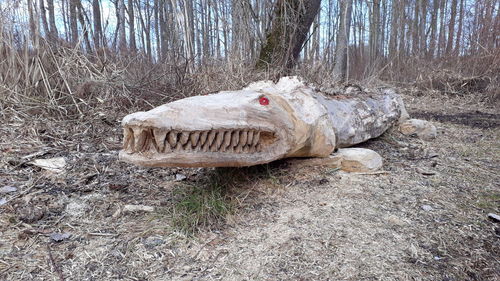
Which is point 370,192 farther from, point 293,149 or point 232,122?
point 232,122

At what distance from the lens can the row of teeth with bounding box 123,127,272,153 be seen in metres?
1.59

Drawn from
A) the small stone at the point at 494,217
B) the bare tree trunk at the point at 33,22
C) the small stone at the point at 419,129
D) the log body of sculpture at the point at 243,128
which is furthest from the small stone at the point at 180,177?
the small stone at the point at 419,129

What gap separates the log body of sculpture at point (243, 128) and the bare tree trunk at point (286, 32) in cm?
201

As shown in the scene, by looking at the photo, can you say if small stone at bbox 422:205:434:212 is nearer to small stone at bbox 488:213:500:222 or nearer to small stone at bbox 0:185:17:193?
small stone at bbox 488:213:500:222

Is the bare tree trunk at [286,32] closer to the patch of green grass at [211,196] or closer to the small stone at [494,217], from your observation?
the patch of green grass at [211,196]

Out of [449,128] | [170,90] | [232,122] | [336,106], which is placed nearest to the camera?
[232,122]

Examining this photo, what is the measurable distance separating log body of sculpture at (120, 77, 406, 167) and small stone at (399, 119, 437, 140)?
1273 mm

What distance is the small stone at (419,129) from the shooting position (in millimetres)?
3828

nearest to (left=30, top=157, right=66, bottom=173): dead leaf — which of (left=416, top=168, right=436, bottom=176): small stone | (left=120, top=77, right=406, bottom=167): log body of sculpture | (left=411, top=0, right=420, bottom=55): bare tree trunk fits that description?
(left=120, top=77, right=406, bottom=167): log body of sculpture

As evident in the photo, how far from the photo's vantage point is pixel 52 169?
7.77 ft

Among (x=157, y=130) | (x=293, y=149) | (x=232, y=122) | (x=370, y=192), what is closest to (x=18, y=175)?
(x=157, y=130)

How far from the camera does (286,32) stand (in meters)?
4.89

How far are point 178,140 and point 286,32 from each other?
3.71m

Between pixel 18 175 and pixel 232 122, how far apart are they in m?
1.58
